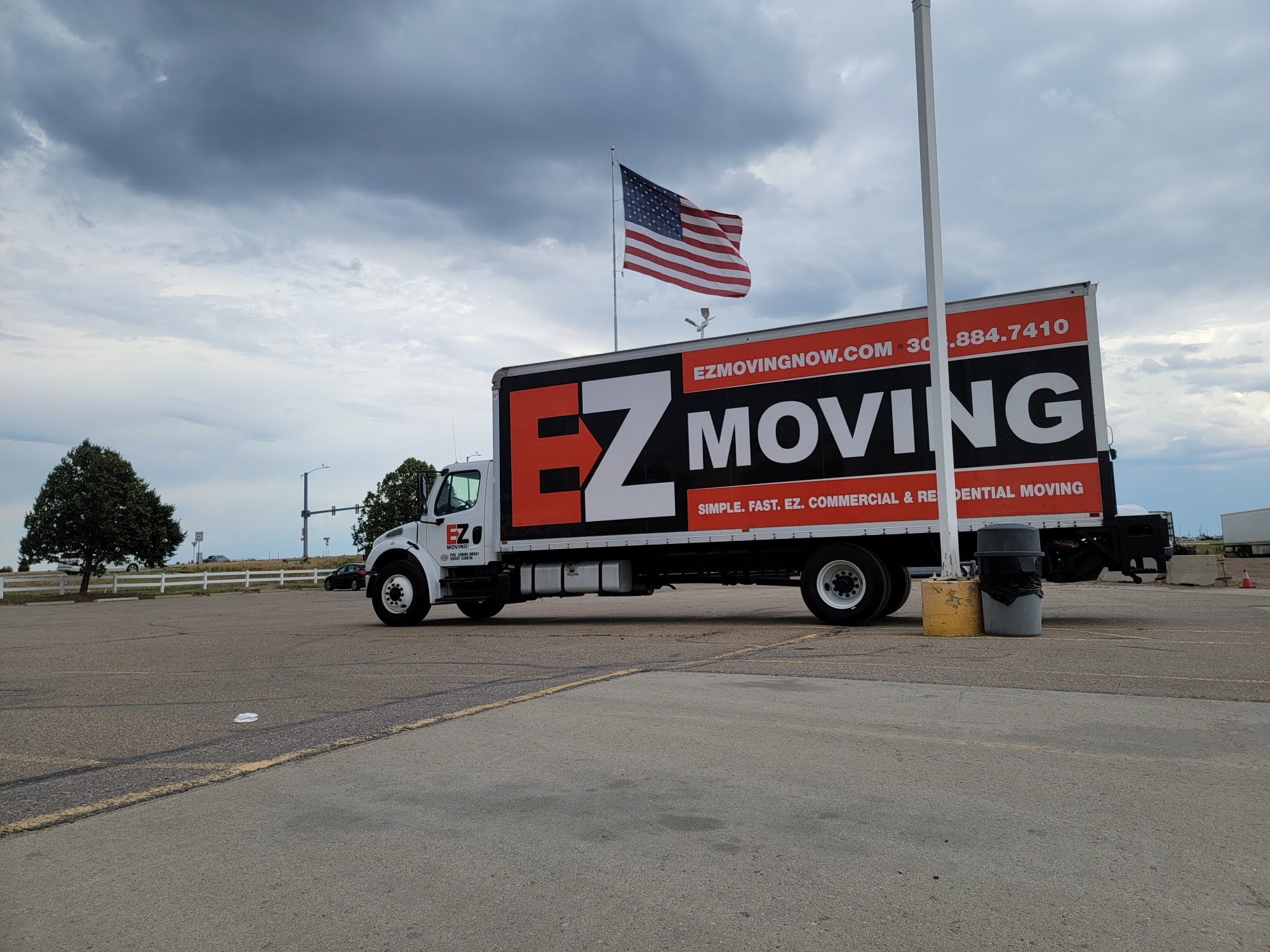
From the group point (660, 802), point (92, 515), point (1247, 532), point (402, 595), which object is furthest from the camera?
point (1247, 532)

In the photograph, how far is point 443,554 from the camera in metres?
16.0

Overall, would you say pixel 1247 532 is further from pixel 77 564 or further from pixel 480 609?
pixel 77 564

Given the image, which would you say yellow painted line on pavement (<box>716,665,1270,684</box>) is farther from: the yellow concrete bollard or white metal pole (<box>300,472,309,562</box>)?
white metal pole (<box>300,472,309,562</box>)

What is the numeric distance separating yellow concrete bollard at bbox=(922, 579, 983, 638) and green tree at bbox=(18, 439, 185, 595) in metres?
37.7

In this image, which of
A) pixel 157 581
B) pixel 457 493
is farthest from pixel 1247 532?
pixel 157 581

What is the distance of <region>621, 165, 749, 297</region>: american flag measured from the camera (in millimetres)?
17531

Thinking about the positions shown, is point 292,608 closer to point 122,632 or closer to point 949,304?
point 122,632

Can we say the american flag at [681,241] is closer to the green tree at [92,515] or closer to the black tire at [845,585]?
the black tire at [845,585]

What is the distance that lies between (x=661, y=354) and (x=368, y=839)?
11.4 metres

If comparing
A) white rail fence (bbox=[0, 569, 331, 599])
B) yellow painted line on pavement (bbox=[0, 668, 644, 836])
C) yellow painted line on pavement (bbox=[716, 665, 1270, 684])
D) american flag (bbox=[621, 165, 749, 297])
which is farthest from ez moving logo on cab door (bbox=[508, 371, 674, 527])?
white rail fence (bbox=[0, 569, 331, 599])

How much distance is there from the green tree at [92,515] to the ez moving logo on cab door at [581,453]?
3094 cm

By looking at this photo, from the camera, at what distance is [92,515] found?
38.5 m

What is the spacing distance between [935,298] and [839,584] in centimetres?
436

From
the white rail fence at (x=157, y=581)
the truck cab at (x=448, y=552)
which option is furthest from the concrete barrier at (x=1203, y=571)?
the white rail fence at (x=157, y=581)
